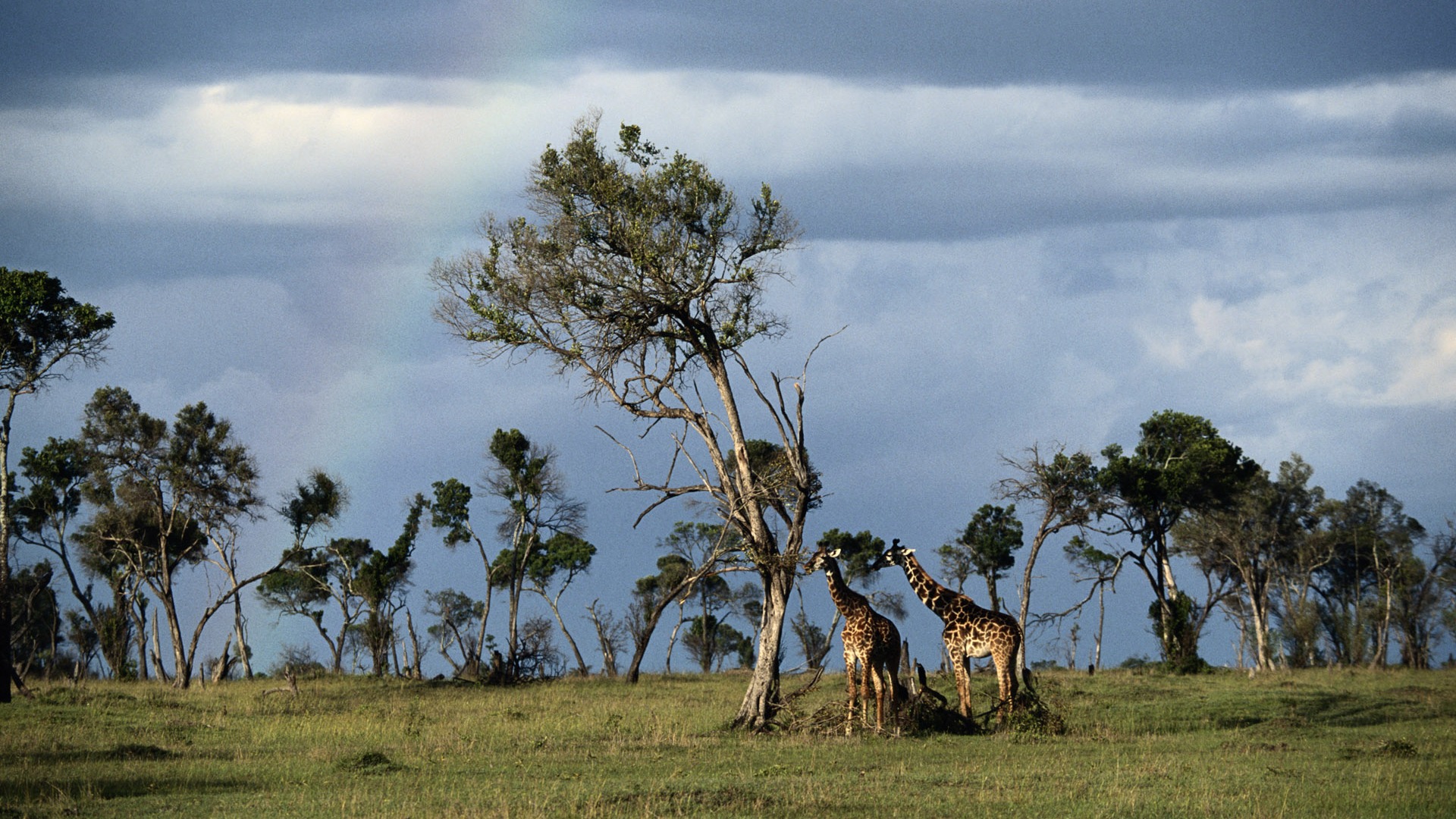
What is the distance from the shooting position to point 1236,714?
1065 inches

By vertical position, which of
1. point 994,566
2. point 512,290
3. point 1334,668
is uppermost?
point 512,290

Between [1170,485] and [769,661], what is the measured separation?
109 ft

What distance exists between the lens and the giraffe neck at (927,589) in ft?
80.3

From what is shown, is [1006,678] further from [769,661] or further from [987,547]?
[987,547]

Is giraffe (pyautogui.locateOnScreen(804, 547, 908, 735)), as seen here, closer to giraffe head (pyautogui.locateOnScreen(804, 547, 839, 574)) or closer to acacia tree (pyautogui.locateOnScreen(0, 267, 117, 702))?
giraffe head (pyautogui.locateOnScreen(804, 547, 839, 574))

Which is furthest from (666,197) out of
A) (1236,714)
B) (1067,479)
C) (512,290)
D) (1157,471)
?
(1157,471)

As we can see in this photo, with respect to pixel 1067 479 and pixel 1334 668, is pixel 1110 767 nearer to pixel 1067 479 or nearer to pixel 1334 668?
pixel 1067 479

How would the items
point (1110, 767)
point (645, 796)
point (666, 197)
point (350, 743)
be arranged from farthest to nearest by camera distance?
point (666, 197) → point (350, 743) → point (1110, 767) → point (645, 796)

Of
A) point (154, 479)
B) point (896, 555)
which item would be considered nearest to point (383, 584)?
point (154, 479)

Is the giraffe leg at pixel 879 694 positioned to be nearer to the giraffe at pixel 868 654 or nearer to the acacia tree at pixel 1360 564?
the giraffe at pixel 868 654

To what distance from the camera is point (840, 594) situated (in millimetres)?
23734

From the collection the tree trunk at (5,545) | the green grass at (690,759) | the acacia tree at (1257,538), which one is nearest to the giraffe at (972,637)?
the green grass at (690,759)

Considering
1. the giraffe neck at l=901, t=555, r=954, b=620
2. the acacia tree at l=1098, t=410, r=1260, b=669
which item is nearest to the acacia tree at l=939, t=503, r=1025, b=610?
the acacia tree at l=1098, t=410, r=1260, b=669

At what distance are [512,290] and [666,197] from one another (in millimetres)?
3709
